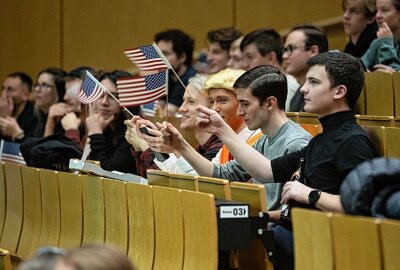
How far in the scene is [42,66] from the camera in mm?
7961

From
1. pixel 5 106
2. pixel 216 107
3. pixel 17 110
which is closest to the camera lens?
pixel 216 107

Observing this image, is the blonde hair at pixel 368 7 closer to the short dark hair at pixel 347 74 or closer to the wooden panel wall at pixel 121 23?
the short dark hair at pixel 347 74

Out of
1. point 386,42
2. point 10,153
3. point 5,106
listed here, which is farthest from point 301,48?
point 5,106

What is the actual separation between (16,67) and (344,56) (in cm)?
525

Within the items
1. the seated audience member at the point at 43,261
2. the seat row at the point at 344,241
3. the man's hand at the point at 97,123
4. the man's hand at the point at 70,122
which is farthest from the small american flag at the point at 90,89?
the seated audience member at the point at 43,261

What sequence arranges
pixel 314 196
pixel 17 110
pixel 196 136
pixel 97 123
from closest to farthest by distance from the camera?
pixel 314 196 < pixel 196 136 < pixel 97 123 < pixel 17 110

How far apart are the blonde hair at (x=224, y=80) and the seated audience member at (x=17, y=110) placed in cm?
251

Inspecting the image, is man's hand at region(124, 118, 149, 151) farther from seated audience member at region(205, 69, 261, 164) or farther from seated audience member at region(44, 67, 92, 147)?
seated audience member at region(44, 67, 92, 147)

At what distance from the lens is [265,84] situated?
353cm

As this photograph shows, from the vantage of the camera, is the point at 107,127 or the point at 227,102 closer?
the point at 227,102

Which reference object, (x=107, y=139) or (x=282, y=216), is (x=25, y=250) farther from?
(x=282, y=216)

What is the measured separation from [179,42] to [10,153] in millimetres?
1321

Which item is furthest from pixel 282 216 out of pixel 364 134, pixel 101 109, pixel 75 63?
pixel 75 63

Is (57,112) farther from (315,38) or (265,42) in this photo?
(315,38)
